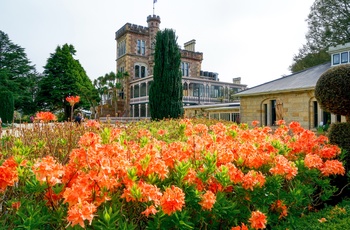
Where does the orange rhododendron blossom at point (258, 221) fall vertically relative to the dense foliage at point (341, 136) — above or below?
below

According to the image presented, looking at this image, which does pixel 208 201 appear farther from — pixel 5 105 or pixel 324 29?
pixel 324 29

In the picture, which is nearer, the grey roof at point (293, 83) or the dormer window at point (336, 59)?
the grey roof at point (293, 83)

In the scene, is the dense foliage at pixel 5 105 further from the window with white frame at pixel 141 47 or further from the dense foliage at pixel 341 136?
the dense foliage at pixel 341 136

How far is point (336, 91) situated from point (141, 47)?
151 feet

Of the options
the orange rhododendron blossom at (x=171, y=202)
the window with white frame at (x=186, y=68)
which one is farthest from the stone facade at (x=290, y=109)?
the window with white frame at (x=186, y=68)

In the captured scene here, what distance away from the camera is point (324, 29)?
3123 cm

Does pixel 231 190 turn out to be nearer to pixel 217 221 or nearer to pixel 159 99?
pixel 217 221

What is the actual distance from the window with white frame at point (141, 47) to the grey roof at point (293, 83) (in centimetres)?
3177

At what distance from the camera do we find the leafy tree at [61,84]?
3931 centimetres

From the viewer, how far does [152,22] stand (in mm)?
50719

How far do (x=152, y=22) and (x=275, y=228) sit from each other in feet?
167

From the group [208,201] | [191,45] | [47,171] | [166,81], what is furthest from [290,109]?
[191,45]

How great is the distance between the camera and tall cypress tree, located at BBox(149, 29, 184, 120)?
55.0 feet

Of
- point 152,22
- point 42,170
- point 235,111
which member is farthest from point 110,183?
point 152,22
